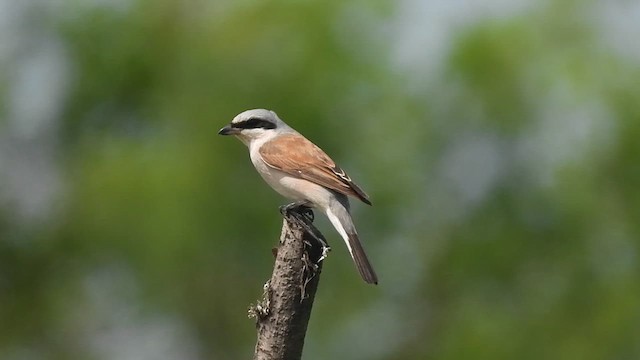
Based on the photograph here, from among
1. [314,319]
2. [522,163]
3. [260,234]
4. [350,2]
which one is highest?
[350,2]

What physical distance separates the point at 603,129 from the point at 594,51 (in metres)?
0.74

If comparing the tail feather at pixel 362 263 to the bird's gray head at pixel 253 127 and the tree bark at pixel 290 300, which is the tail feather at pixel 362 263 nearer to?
the tree bark at pixel 290 300

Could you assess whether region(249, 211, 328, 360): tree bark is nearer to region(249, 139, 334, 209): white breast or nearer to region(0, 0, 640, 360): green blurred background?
region(249, 139, 334, 209): white breast

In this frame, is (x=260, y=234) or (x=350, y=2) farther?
(x=350, y=2)

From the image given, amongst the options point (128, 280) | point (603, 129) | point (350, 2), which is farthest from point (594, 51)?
point (128, 280)

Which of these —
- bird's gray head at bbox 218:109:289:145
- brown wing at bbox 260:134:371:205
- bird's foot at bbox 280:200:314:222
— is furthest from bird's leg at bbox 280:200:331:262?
bird's gray head at bbox 218:109:289:145

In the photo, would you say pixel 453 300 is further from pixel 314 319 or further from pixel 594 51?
pixel 594 51

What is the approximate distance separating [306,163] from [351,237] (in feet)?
1.37

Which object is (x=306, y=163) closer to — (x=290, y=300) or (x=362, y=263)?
(x=362, y=263)

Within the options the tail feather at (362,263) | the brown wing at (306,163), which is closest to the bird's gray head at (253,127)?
the brown wing at (306,163)

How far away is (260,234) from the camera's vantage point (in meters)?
8.09

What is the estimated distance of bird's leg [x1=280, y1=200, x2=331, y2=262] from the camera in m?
2.73

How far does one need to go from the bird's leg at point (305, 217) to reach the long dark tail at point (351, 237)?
78 mm

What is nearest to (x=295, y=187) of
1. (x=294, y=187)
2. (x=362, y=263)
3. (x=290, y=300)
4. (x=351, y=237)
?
(x=294, y=187)
